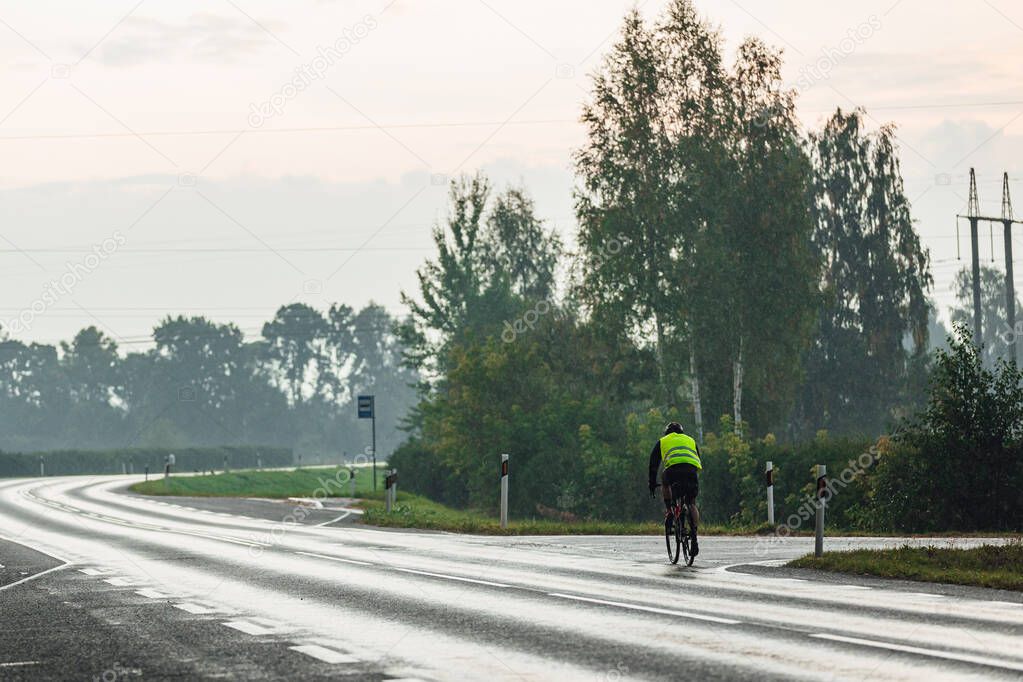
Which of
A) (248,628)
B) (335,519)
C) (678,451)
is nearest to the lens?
(248,628)

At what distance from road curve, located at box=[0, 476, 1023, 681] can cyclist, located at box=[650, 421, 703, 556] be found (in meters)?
0.81

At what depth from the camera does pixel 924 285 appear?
60812 millimetres

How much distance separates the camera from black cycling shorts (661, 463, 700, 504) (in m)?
16.8

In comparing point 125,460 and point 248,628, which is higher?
point 248,628

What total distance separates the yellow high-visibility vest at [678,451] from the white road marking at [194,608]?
242 inches

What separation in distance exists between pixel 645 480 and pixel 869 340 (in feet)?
67.4

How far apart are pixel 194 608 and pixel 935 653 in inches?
264

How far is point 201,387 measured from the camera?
15238cm

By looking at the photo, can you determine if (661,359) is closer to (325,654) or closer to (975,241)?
(975,241)

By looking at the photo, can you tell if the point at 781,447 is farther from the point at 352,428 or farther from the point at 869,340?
the point at 352,428

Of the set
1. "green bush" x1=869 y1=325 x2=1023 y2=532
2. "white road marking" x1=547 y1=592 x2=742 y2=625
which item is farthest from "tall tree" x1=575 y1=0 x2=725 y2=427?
"white road marking" x1=547 y1=592 x2=742 y2=625

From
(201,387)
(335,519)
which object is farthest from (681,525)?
(201,387)

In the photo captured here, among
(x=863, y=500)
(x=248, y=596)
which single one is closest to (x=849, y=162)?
(x=863, y=500)

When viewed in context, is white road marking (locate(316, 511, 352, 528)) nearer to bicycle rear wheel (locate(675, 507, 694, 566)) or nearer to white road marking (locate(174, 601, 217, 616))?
bicycle rear wheel (locate(675, 507, 694, 566))
